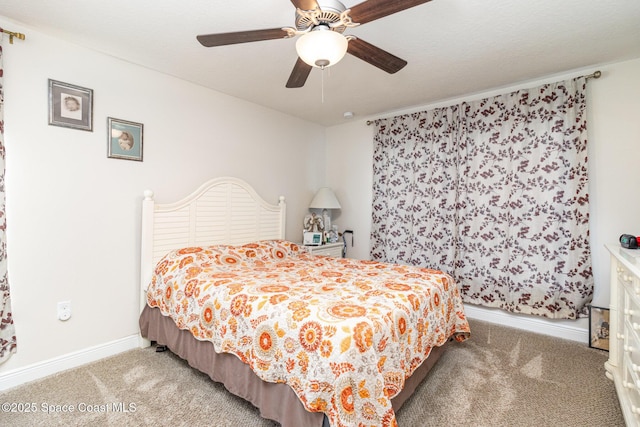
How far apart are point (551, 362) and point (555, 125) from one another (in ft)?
6.39

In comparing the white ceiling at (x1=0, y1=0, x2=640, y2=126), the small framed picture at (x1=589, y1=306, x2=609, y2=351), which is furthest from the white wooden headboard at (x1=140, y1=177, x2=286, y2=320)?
the small framed picture at (x1=589, y1=306, x2=609, y2=351)

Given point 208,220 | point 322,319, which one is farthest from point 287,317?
point 208,220

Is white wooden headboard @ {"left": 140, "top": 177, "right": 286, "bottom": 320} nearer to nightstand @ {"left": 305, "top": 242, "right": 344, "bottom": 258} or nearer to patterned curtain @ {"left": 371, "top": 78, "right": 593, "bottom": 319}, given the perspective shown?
nightstand @ {"left": 305, "top": 242, "right": 344, "bottom": 258}

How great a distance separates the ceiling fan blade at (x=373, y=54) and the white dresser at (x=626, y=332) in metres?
1.52

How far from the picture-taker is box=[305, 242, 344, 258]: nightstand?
3.55 m

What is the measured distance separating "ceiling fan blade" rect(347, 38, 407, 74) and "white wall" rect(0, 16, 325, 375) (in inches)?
73.5

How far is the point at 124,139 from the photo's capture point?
241cm

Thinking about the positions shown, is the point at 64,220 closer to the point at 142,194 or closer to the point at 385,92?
the point at 142,194

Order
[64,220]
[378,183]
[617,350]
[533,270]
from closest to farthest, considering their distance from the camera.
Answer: [617,350] < [64,220] < [533,270] < [378,183]

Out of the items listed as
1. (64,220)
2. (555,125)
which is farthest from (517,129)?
(64,220)

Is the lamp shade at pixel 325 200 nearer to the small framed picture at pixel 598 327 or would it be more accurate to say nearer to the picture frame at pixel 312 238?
the picture frame at pixel 312 238

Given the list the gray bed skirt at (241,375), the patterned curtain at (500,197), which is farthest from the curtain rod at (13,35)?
the patterned curtain at (500,197)

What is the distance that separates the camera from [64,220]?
7.00 feet

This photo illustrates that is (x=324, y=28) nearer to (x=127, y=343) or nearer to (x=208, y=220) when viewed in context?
(x=208, y=220)
